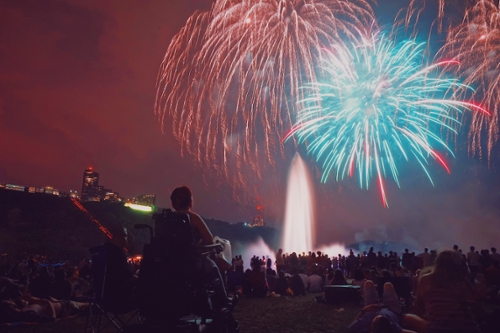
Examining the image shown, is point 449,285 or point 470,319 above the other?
point 449,285

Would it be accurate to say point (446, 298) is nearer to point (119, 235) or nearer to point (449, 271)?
point (449, 271)

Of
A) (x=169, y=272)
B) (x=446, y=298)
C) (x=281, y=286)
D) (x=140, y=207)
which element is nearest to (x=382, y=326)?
(x=446, y=298)

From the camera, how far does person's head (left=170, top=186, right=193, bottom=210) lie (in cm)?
477

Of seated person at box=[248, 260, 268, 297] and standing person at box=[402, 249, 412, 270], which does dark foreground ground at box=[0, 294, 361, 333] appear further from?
standing person at box=[402, 249, 412, 270]

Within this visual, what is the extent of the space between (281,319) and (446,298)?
20.4 ft

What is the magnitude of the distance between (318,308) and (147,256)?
9883mm

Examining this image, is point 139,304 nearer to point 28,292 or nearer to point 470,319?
point 470,319

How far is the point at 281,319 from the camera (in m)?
10.3

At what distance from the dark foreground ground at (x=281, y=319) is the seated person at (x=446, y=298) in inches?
154

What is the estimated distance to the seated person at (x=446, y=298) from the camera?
4707 mm

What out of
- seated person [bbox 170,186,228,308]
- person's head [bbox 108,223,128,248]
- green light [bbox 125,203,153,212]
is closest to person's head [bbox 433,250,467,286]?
seated person [bbox 170,186,228,308]

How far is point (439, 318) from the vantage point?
478 cm

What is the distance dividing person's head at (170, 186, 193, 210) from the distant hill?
199 ft

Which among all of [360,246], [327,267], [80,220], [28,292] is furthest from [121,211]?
[28,292]
